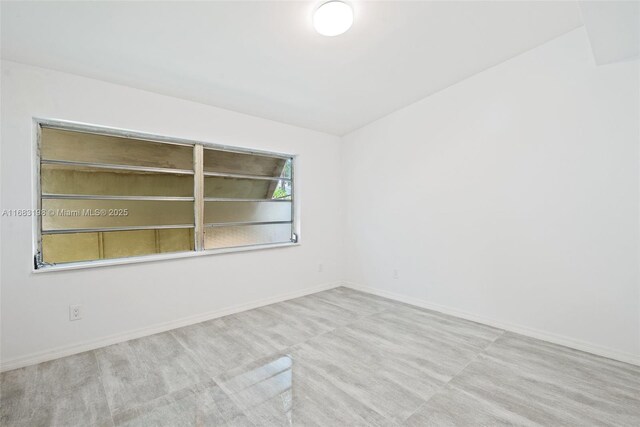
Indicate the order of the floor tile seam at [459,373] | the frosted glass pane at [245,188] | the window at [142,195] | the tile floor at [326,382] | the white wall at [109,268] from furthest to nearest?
the frosted glass pane at [245,188] → the window at [142,195] → the white wall at [109,268] → the floor tile seam at [459,373] → the tile floor at [326,382]

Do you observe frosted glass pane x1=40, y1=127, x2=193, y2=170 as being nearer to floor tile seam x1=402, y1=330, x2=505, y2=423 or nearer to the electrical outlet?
the electrical outlet

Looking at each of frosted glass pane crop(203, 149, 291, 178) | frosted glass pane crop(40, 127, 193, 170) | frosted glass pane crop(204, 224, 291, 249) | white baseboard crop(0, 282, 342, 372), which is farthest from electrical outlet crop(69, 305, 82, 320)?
frosted glass pane crop(203, 149, 291, 178)

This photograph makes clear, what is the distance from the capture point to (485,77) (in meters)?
3.09

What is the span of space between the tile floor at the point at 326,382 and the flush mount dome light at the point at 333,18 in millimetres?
2564

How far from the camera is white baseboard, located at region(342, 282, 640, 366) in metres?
2.36

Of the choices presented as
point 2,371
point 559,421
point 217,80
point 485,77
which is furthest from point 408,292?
point 2,371

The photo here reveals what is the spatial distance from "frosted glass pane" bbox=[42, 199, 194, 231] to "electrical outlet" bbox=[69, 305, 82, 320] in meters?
0.70

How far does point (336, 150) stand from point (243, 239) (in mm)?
1962

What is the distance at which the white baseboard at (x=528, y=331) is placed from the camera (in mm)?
2363

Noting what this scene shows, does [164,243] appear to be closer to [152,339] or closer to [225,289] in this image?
[225,289]

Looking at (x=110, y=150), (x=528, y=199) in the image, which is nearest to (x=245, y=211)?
(x=110, y=150)

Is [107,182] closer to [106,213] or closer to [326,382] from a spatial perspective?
[106,213]

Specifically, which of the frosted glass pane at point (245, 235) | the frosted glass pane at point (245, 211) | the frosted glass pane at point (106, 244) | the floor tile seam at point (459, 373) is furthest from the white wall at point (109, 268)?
the floor tile seam at point (459, 373)

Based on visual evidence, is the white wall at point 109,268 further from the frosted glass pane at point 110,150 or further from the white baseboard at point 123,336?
the frosted glass pane at point 110,150
